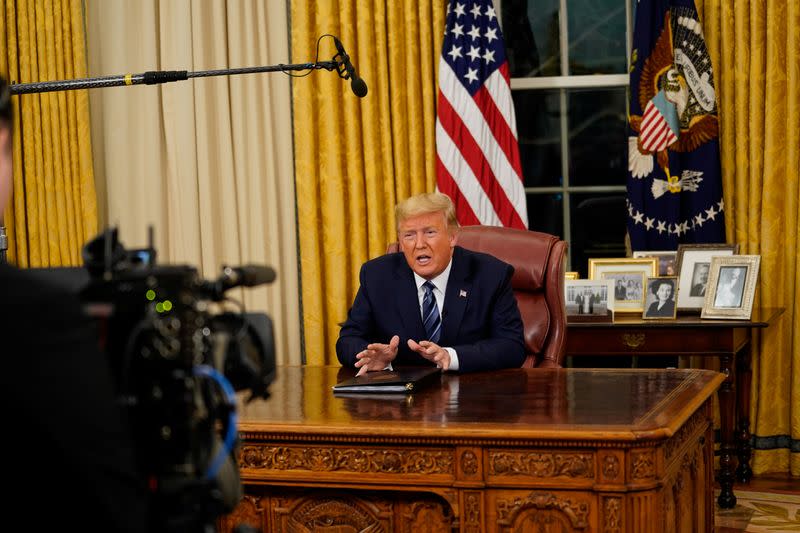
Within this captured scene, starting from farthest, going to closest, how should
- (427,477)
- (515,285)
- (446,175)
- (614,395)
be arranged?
(446,175)
(515,285)
(614,395)
(427,477)

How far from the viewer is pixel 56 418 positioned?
3.62ft

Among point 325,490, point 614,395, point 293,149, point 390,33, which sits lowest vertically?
point 325,490

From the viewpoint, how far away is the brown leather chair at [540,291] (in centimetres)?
396

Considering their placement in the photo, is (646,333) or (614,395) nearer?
(614,395)

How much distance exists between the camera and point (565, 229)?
579cm

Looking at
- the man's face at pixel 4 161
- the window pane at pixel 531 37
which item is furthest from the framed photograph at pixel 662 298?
the man's face at pixel 4 161

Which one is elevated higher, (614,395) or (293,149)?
(293,149)

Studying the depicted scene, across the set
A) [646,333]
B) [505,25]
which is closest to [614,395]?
[646,333]

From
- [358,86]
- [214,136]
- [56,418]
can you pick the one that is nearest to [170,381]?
[56,418]

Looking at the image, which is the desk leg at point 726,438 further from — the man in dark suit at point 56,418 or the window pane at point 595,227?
the man in dark suit at point 56,418

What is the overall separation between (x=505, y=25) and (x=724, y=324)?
212 centimetres

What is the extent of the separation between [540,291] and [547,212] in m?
1.82

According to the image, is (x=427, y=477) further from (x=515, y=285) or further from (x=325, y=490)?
(x=515, y=285)

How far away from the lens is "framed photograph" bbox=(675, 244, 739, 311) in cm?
496
